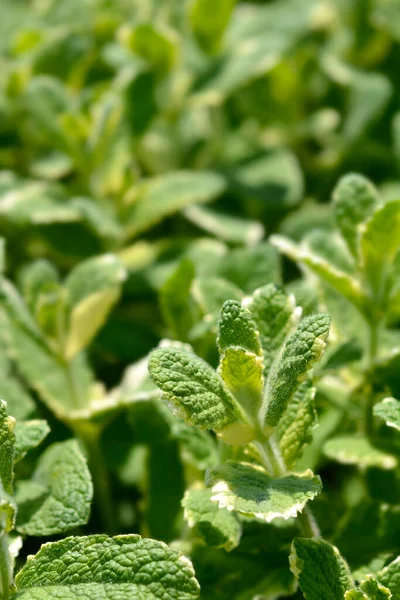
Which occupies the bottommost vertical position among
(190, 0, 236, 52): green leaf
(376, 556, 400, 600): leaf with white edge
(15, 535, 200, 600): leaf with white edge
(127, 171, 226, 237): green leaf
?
(376, 556, 400, 600): leaf with white edge

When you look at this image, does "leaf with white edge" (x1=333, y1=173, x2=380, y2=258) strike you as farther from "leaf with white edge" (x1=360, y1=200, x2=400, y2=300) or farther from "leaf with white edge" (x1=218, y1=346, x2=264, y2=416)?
"leaf with white edge" (x1=218, y1=346, x2=264, y2=416)

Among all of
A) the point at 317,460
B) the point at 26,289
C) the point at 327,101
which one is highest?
the point at 26,289

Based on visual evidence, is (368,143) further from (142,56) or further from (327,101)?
(142,56)

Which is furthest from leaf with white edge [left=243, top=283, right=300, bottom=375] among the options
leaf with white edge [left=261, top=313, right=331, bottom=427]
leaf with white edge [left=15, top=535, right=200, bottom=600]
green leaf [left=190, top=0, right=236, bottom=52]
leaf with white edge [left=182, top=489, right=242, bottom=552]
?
green leaf [left=190, top=0, right=236, bottom=52]

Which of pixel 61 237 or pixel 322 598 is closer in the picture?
pixel 322 598

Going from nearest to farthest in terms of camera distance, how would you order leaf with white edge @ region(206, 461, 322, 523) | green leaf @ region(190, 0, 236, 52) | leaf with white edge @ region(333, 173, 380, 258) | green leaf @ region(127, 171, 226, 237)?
leaf with white edge @ region(206, 461, 322, 523)
leaf with white edge @ region(333, 173, 380, 258)
green leaf @ region(127, 171, 226, 237)
green leaf @ region(190, 0, 236, 52)

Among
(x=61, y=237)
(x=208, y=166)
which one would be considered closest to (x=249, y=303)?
(x=61, y=237)

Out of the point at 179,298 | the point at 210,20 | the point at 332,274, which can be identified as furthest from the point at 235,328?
the point at 210,20
